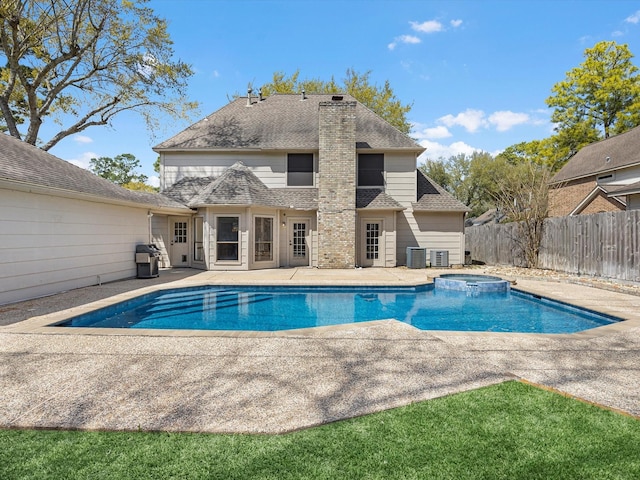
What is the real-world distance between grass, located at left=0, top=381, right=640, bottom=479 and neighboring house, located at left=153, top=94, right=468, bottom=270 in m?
11.1

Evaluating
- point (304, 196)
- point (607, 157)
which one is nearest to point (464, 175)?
point (607, 157)

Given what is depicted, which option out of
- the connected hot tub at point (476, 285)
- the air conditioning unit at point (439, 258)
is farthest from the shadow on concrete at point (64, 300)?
the air conditioning unit at point (439, 258)

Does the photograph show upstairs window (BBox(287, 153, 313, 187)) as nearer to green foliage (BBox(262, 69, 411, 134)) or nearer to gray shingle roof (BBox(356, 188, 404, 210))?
gray shingle roof (BBox(356, 188, 404, 210))

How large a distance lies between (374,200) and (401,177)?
1825 millimetres

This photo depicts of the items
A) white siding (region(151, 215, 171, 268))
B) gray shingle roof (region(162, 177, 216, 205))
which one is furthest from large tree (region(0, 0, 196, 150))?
white siding (region(151, 215, 171, 268))

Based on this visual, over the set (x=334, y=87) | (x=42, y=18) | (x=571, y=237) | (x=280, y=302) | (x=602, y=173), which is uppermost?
(x=334, y=87)

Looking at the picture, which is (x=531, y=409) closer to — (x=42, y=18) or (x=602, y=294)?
(x=602, y=294)

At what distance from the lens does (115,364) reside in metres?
3.97

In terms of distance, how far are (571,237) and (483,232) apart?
6.11 metres

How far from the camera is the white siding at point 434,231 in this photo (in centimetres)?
1556

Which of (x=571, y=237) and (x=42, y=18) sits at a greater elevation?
(x=42, y=18)

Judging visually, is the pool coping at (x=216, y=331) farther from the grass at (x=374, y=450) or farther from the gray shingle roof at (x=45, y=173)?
the gray shingle roof at (x=45, y=173)

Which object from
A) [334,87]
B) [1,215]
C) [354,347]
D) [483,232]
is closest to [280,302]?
[354,347]

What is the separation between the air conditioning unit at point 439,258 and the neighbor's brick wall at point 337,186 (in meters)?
3.64
